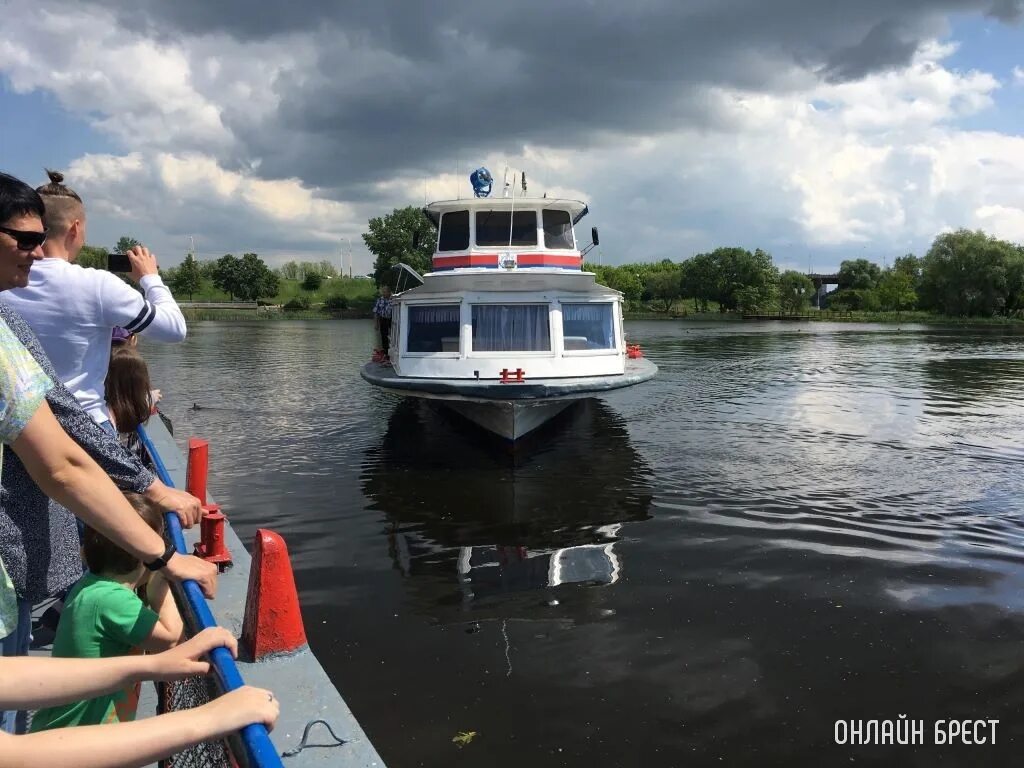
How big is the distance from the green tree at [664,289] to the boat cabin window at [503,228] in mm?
104761

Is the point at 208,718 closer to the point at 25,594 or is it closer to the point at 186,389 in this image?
the point at 25,594

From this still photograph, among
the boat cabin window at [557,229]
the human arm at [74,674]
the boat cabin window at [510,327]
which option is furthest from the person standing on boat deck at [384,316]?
the human arm at [74,674]

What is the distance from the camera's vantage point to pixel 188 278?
428ft

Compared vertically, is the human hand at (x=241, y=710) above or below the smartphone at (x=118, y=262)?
below

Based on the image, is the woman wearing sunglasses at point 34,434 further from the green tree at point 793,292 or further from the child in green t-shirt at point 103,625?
the green tree at point 793,292

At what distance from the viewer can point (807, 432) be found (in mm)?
16406

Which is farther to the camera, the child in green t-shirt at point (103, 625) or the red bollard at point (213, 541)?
the red bollard at point (213, 541)

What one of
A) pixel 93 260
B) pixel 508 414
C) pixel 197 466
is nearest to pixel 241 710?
pixel 197 466

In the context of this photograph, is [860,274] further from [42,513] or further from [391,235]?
[42,513]

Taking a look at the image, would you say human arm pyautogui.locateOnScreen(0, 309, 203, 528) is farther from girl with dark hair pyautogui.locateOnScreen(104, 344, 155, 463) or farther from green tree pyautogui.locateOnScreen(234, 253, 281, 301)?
green tree pyautogui.locateOnScreen(234, 253, 281, 301)

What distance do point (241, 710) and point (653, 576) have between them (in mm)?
6710

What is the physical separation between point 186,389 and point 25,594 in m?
23.2

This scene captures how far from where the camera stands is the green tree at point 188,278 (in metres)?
129

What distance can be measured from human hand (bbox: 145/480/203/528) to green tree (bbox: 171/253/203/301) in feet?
445
